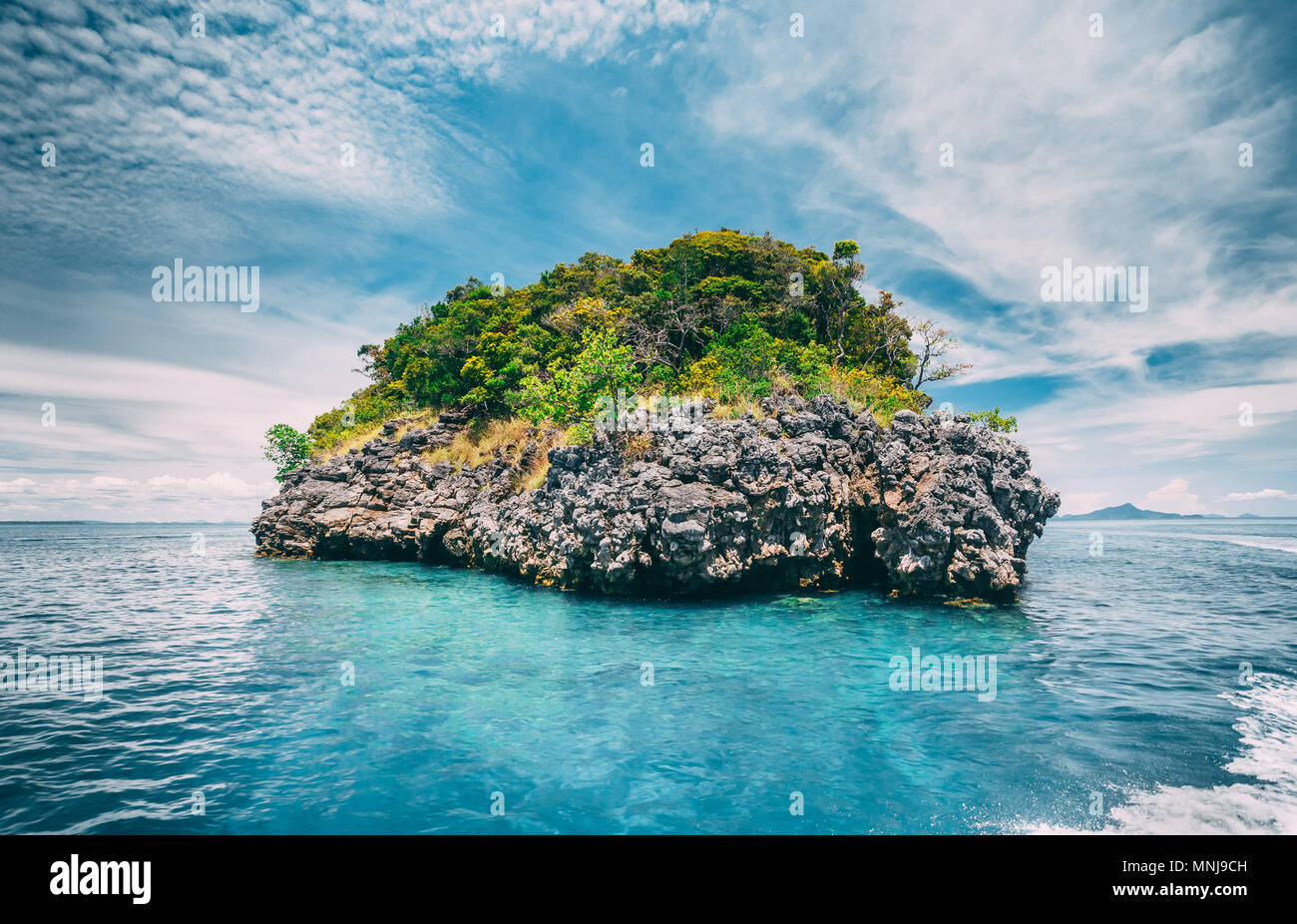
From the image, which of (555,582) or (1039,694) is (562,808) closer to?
(1039,694)

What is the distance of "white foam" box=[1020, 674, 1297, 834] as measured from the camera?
7254 millimetres

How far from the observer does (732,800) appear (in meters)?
7.83

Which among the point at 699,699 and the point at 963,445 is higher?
the point at 963,445

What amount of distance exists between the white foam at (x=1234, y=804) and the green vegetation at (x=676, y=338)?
66.4ft

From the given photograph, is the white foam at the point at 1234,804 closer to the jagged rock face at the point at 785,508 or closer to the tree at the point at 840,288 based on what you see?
the jagged rock face at the point at 785,508

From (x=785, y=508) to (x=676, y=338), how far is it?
16.3 m

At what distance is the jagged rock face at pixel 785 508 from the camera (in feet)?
70.1

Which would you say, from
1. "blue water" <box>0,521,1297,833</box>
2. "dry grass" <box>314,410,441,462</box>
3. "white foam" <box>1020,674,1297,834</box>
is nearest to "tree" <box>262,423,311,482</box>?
"dry grass" <box>314,410,441,462</box>

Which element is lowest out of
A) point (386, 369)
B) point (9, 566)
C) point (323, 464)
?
point (9, 566)

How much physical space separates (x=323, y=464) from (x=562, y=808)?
39.6 m

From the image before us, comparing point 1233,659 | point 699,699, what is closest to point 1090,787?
point 699,699

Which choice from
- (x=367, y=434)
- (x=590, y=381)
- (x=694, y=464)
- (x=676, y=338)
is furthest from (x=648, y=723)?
(x=367, y=434)

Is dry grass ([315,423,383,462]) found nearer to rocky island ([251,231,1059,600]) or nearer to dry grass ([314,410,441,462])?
dry grass ([314,410,441,462])

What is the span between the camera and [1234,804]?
7.73 meters
